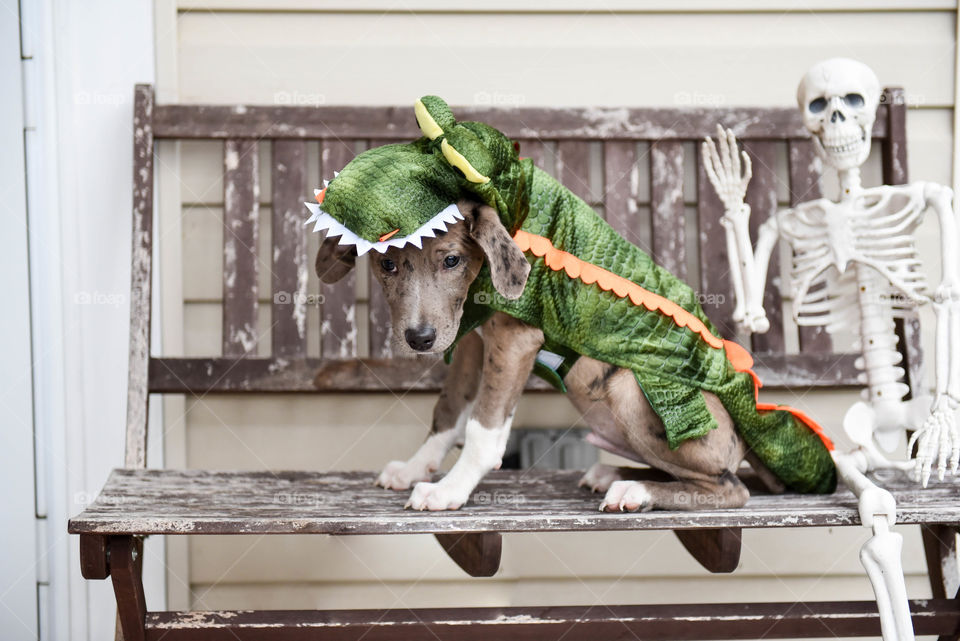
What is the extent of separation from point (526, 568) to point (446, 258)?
43.5 inches

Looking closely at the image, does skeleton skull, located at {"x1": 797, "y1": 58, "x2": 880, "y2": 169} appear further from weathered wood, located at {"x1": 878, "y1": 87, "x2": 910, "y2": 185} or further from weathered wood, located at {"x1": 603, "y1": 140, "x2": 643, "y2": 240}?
weathered wood, located at {"x1": 603, "y1": 140, "x2": 643, "y2": 240}

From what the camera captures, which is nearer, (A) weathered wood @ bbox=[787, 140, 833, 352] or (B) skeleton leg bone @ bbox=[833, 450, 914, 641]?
(B) skeleton leg bone @ bbox=[833, 450, 914, 641]

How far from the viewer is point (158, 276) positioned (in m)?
2.10

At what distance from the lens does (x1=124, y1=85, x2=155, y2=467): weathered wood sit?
186 centimetres

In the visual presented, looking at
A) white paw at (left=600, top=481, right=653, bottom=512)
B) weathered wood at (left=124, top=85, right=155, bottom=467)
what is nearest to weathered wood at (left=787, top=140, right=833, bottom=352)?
white paw at (left=600, top=481, right=653, bottom=512)

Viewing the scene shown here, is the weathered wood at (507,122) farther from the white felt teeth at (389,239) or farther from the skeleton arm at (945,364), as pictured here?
the white felt teeth at (389,239)

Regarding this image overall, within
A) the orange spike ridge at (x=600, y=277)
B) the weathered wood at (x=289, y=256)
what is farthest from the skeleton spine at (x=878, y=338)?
the weathered wood at (x=289, y=256)

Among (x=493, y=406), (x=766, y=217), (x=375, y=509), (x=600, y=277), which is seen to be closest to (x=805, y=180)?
(x=766, y=217)

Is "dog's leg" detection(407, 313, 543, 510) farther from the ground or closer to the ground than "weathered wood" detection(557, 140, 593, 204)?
closer to the ground

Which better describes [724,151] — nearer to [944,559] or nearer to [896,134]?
[896,134]

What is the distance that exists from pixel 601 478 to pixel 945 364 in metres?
0.68

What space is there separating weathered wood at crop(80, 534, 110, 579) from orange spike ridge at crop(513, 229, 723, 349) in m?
0.81

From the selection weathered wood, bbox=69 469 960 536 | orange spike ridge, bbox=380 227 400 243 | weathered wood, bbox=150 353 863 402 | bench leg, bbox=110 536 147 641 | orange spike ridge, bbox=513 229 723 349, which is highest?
orange spike ridge, bbox=380 227 400 243

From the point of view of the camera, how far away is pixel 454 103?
7.03 feet
